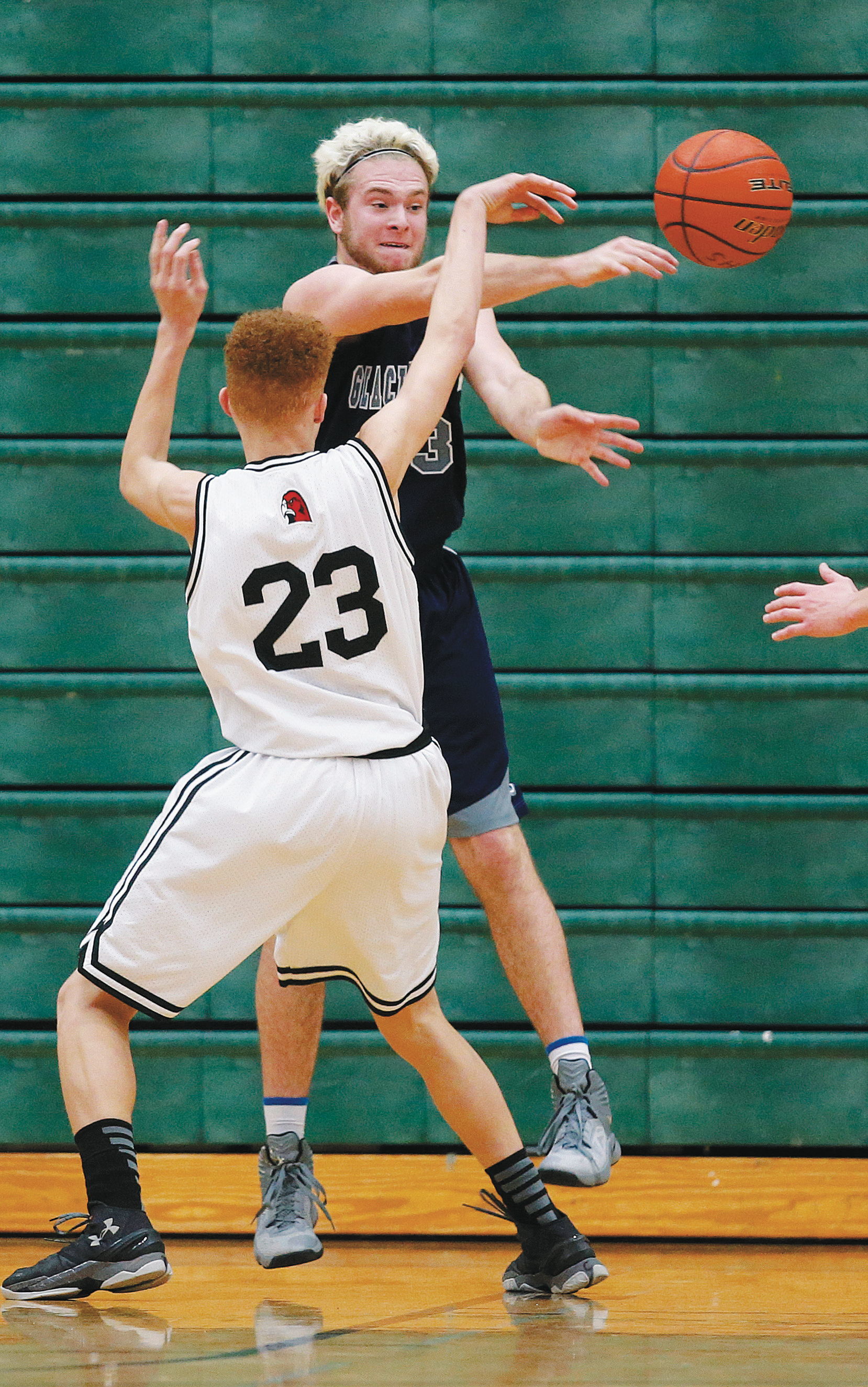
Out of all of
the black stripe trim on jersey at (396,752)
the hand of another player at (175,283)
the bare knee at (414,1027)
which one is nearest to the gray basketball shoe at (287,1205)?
the bare knee at (414,1027)

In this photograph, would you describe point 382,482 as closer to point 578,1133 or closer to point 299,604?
point 299,604

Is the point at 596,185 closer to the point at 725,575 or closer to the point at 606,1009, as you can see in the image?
the point at 725,575

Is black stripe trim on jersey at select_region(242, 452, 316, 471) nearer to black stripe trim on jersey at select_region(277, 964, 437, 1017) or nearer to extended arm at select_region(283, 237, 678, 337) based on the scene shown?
extended arm at select_region(283, 237, 678, 337)

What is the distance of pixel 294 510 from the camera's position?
2818 mm

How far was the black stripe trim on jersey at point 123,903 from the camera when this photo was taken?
2.77 meters

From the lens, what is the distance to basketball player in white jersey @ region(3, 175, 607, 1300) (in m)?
2.75

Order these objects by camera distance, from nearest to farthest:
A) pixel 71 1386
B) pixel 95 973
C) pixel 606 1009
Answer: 1. pixel 71 1386
2. pixel 95 973
3. pixel 606 1009

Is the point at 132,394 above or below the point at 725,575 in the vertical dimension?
above

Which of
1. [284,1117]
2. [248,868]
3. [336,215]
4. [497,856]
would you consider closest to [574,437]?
[336,215]

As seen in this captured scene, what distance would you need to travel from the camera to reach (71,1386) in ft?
7.66

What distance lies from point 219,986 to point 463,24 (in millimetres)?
2990

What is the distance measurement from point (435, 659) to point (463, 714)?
0.15 m

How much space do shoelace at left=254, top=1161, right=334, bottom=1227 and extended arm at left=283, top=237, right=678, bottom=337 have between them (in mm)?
2004

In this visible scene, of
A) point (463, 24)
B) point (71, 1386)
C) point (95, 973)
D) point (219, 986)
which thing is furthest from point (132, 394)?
point (71, 1386)
